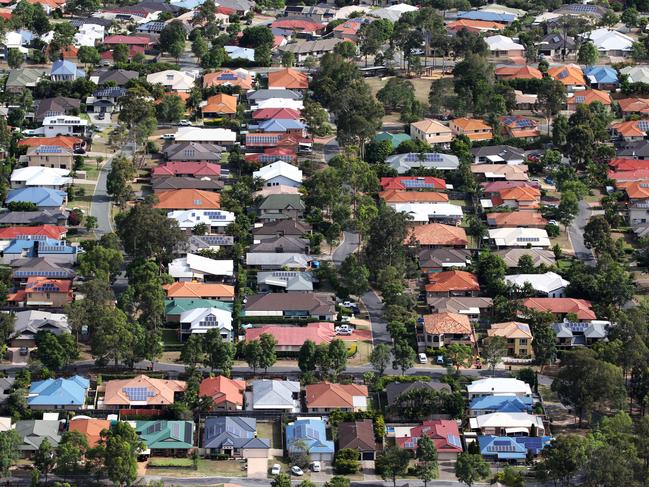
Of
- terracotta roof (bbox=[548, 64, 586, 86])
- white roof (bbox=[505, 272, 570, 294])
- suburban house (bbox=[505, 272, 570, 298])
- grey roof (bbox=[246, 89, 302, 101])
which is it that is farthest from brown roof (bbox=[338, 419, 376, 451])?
terracotta roof (bbox=[548, 64, 586, 86])

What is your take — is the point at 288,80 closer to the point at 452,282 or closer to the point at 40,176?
the point at 40,176

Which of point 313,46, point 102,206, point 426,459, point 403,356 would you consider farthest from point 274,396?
point 313,46

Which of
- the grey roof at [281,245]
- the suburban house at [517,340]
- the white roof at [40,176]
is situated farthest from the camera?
the white roof at [40,176]

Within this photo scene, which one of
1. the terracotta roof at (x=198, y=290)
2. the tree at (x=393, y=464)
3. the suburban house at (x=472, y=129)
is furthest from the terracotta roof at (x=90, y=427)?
the suburban house at (x=472, y=129)

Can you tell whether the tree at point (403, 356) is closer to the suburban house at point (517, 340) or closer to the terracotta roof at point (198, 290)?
the suburban house at point (517, 340)

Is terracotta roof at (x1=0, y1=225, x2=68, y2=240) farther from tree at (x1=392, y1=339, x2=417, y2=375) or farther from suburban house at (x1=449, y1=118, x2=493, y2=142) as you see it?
suburban house at (x1=449, y1=118, x2=493, y2=142)

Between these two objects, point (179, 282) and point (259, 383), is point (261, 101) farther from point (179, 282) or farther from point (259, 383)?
point (259, 383)

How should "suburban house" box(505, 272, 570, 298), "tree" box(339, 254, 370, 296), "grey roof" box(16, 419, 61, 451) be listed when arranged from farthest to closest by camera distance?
1. "suburban house" box(505, 272, 570, 298)
2. "tree" box(339, 254, 370, 296)
3. "grey roof" box(16, 419, 61, 451)
